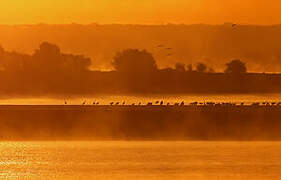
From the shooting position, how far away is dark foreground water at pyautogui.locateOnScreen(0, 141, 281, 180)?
8494 cm

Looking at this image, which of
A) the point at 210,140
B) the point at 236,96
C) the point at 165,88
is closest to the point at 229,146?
the point at 210,140

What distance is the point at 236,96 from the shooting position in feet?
465

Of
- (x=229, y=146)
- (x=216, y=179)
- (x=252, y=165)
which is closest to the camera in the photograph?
(x=216, y=179)

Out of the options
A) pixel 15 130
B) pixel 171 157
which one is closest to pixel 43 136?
pixel 15 130

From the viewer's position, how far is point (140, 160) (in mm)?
91562

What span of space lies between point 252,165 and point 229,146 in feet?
37.8

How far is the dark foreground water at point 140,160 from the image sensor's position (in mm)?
84938

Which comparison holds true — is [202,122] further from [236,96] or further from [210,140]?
[236,96]

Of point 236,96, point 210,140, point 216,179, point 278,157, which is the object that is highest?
point 236,96

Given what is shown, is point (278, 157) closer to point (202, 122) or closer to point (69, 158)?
point (69, 158)

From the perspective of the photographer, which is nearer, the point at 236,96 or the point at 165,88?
the point at 236,96

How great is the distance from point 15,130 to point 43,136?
5.28 ft

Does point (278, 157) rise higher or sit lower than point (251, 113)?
lower

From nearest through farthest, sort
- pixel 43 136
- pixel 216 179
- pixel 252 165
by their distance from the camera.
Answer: pixel 216 179, pixel 252 165, pixel 43 136
